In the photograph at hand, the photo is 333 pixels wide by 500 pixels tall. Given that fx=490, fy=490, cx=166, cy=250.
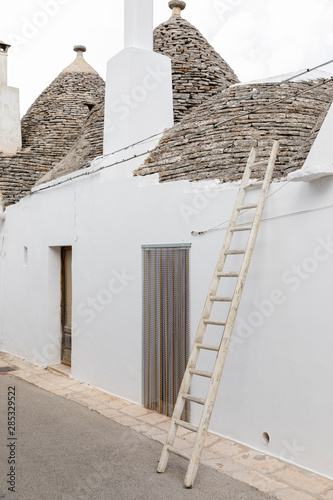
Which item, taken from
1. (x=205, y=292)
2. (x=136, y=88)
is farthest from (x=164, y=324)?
(x=136, y=88)

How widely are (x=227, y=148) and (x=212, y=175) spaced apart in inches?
21.9

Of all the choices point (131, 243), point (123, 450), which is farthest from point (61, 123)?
point (123, 450)

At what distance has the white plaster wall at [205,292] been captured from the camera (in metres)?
4.62

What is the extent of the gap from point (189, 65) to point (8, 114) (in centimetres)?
604

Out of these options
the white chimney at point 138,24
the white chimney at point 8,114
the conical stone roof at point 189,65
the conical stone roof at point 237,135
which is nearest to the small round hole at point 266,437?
the conical stone roof at point 237,135

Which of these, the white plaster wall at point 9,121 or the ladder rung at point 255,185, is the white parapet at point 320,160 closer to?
the ladder rung at point 255,185

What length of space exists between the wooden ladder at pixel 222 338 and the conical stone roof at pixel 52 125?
26.1 feet

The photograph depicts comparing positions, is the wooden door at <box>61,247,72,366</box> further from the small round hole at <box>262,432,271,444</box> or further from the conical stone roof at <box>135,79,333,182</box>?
the small round hole at <box>262,432,271,444</box>

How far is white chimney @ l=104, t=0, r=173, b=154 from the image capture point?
7773mm

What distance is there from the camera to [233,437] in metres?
5.43

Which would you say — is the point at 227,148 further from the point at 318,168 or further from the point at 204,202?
the point at 318,168

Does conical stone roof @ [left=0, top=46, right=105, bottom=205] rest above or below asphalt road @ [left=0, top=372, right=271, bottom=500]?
above

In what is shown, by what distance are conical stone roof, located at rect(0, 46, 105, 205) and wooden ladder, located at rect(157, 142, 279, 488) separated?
795 centimetres

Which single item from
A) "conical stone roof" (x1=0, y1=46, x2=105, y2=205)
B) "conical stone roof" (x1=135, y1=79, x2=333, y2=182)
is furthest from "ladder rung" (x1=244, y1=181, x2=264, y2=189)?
"conical stone roof" (x1=0, y1=46, x2=105, y2=205)
